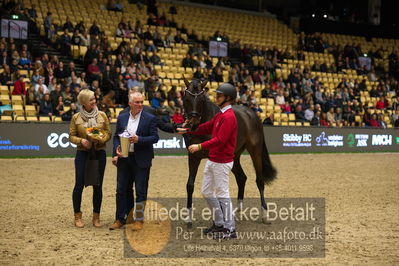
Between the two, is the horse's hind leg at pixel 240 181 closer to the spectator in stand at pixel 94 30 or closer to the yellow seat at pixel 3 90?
the yellow seat at pixel 3 90

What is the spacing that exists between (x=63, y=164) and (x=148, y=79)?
648 centimetres

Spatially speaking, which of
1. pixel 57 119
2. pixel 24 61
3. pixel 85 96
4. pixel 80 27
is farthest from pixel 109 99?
pixel 85 96

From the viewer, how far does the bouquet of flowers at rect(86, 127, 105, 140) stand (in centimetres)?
679

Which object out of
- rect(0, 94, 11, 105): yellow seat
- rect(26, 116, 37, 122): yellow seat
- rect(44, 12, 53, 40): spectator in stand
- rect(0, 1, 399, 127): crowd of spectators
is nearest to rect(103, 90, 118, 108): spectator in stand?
rect(0, 1, 399, 127): crowd of spectators

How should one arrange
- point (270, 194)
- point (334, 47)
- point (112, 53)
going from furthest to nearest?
1. point (334, 47)
2. point (112, 53)
3. point (270, 194)

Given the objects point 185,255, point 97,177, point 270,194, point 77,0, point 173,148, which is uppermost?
point 77,0

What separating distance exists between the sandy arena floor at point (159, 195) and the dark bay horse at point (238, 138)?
1.24 metres

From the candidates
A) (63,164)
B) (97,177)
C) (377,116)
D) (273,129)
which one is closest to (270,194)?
(97,177)

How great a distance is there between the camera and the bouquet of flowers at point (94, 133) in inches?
267

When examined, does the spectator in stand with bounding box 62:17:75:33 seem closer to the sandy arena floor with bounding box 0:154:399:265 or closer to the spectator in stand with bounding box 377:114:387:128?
the sandy arena floor with bounding box 0:154:399:265

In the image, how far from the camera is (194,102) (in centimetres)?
714

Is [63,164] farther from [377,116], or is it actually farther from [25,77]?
[377,116]

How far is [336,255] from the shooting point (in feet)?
19.0

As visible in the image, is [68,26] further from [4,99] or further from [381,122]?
[381,122]
